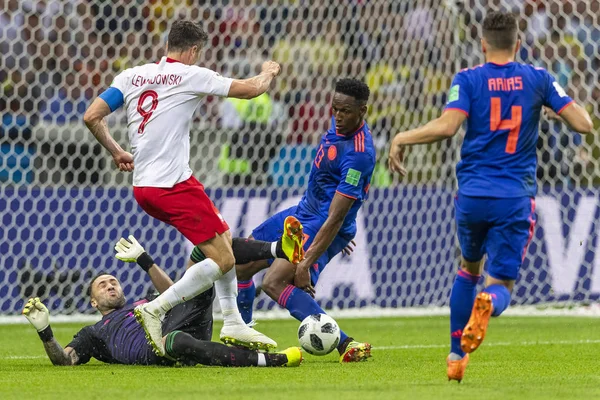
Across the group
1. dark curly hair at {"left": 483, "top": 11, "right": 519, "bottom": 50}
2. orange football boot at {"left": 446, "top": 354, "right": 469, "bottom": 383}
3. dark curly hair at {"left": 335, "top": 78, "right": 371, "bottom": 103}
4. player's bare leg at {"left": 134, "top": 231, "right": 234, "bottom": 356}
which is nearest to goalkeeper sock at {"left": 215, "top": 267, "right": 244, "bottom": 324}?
player's bare leg at {"left": 134, "top": 231, "right": 234, "bottom": 356}

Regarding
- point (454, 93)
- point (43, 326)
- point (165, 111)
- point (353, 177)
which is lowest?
point (43, 326)

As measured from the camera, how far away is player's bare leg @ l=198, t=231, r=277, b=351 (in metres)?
6.64

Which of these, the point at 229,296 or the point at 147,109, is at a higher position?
the point at 147,109

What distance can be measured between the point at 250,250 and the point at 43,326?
1.33 meters

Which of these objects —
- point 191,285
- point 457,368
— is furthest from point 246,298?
point 457,368

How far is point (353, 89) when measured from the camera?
7.11 m

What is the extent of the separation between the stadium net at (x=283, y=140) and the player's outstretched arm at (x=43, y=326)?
13.6 ft

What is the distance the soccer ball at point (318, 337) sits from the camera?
681 centimetres

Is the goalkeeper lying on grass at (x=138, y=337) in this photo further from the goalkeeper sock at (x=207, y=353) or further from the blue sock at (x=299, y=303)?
the blue sock at (x=299, y=303)

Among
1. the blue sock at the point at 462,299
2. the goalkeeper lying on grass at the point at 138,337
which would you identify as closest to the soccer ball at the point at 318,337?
the goalkeeper lying on grass at the point at 138,337

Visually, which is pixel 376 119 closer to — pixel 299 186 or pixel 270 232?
pixel 299 186

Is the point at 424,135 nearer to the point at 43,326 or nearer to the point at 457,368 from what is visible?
the point at 457,368

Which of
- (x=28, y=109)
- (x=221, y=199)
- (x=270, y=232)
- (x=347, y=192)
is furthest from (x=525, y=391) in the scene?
(x=28, y=109)

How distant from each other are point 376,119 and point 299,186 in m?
1.58
